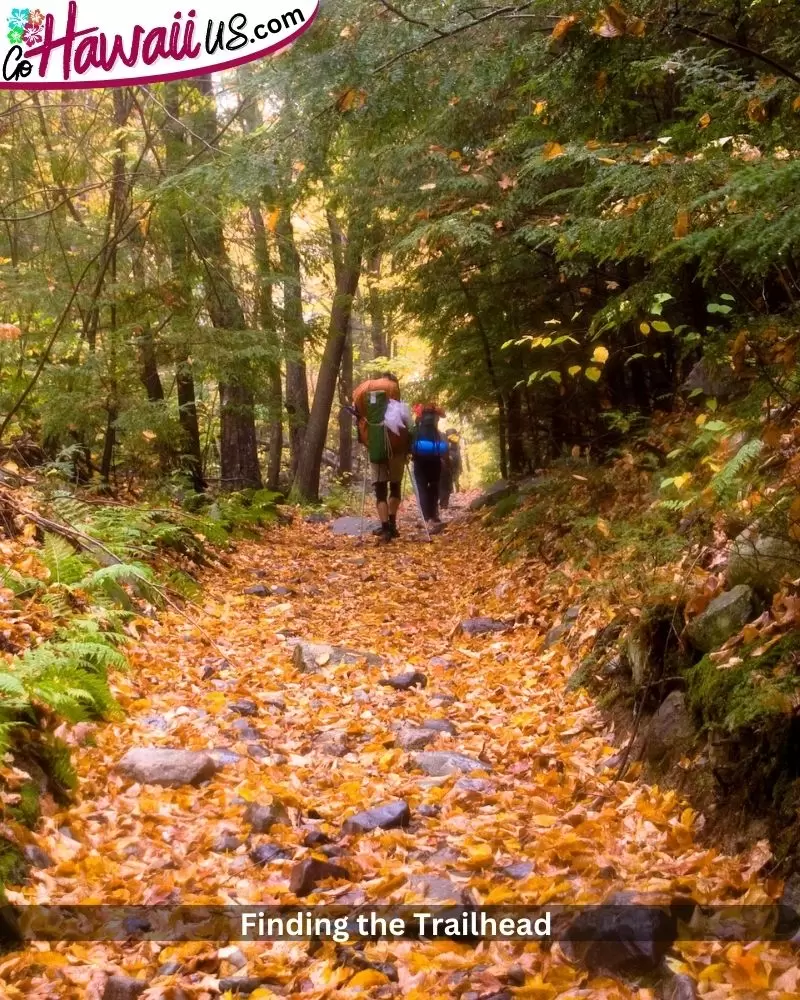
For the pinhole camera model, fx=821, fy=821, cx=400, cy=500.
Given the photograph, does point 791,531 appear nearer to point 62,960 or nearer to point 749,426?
point 749,426

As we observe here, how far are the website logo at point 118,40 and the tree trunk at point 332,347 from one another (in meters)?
5.77

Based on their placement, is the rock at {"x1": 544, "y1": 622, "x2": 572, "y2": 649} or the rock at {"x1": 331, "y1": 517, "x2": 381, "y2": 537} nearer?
the rock at {"x1": 544, "y1": 622, "x2": 572, "y2": 649}

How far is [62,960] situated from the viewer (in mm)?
2766

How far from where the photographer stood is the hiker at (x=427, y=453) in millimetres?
13102

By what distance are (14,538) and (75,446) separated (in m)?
2.93

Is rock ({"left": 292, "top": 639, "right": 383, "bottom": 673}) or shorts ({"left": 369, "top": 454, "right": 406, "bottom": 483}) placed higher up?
shorts ({"left": 369, "top": 454, "right": 406, "bottom": 483})

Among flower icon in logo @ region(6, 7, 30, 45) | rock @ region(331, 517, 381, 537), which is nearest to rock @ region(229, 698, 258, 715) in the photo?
flower icon in logo @ region(6, 7, 30, 45)

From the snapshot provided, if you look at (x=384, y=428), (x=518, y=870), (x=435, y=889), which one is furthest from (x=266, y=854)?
(x=384, y=428)

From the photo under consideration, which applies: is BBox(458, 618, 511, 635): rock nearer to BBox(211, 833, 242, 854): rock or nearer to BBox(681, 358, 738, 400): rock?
BBox(681, 358, 738, 400): rock

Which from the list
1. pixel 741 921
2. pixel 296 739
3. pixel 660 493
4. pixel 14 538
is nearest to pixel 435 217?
pixel 660 493

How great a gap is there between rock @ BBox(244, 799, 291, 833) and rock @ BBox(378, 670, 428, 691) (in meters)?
1.90

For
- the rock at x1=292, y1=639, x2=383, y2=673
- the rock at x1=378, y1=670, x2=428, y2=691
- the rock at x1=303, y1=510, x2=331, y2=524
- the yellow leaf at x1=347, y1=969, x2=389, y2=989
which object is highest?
the rock at x1=303, y1=510, x2=331, y2=524

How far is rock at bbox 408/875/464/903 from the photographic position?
3.23m

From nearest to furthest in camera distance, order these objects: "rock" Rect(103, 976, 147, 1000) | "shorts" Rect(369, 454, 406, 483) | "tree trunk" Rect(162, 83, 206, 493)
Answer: "rock" Rect(103, 976, 147, 1000)
"tree trunk" Rect(162, 83, 206, 493)
"shorts" Rect(369, 454, 406, 483)
